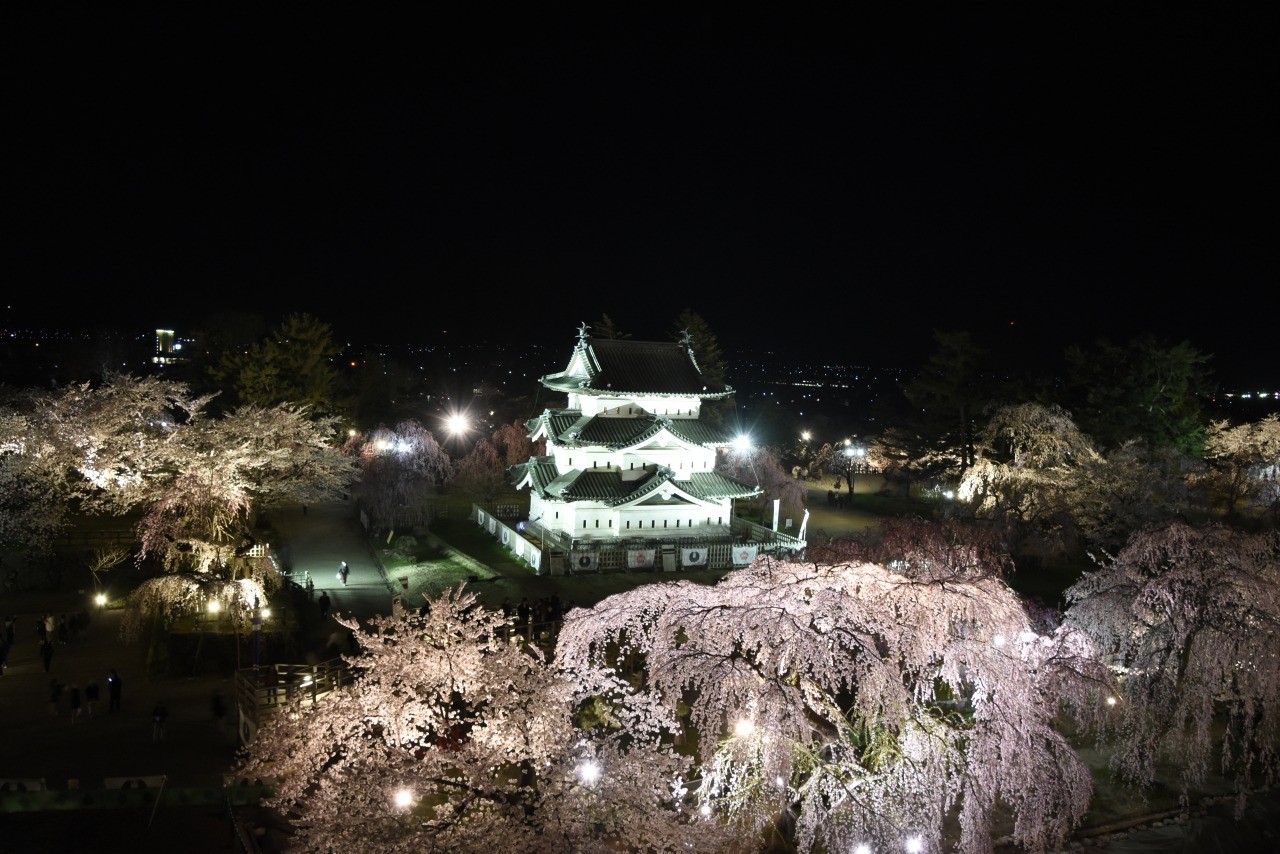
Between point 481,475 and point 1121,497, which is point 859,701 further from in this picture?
point 481,475

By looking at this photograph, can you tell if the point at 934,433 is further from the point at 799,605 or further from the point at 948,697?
the point at 799,605

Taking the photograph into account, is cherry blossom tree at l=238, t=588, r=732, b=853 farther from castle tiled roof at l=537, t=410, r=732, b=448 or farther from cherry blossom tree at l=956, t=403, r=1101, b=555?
cherry blossom tree at l=956, t=403, r=1101, b=555

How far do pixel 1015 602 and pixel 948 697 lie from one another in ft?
24.5

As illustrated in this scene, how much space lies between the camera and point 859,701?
11.1 metres

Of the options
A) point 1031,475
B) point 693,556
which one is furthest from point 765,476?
point 1031,475

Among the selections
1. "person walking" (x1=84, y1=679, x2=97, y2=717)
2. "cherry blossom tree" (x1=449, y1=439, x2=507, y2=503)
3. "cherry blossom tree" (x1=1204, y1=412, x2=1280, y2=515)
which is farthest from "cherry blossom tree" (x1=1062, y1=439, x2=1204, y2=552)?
"person walking" (x1=84, y1=679, x2=97, y2=717)

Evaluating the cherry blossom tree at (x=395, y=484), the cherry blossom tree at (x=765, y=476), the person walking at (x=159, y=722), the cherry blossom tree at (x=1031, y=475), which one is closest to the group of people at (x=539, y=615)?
the person walking at (x=159, y=722)

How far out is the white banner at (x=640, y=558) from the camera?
32125 mm

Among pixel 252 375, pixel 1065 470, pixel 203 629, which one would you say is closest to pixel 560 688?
pixel 203 629

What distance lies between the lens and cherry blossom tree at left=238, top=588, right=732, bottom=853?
9.56 m

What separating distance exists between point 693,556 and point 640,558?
215 centimetres

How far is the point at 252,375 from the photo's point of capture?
4838cm

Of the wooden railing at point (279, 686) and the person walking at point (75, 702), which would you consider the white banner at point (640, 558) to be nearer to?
the wooden railing at point (279, 686)

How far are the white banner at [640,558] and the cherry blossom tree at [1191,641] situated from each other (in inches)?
701
